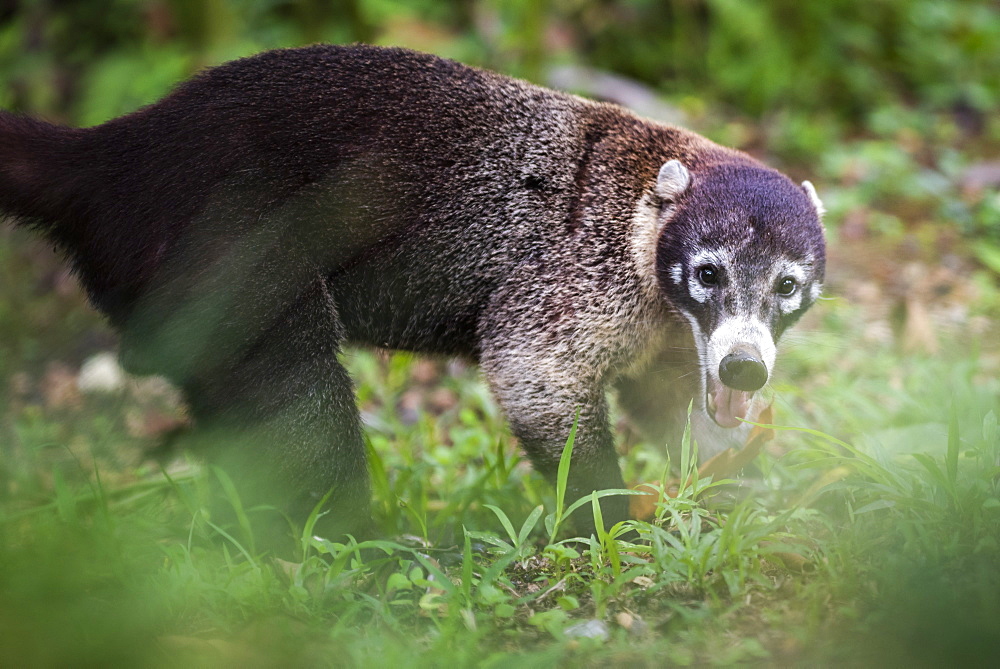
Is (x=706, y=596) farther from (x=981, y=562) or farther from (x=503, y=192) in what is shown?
(x=503, y=192)

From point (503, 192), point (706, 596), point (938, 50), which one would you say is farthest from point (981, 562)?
point (938, 50)

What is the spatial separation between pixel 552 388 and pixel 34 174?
2.31 m

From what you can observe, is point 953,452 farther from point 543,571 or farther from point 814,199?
point 543,571

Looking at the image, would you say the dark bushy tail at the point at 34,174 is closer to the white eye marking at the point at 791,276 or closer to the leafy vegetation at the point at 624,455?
the leafy vegetation at the point at 624,455

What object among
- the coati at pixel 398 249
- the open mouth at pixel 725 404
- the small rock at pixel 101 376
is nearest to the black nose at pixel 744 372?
the coati at pixel 398 249

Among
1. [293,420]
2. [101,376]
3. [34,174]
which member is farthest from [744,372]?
[101,376]

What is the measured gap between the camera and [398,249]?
12.5 ft

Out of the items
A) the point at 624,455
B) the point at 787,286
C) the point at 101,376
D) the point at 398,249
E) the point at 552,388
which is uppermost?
the point at 398,249

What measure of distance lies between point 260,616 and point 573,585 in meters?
1.14

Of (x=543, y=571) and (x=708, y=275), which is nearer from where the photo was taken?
(x=543, y=571)

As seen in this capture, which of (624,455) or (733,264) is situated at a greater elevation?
(733,264)

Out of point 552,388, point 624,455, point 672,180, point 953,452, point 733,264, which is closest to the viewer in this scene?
point 953,452

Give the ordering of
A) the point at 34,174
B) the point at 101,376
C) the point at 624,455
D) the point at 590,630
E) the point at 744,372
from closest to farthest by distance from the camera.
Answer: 1. the point at 590,630
2. the point at 744,372
3. the point at 34,174
4. the point at 624,455
5. the point at 101,376

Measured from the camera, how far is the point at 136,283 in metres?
3.49
